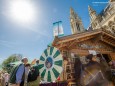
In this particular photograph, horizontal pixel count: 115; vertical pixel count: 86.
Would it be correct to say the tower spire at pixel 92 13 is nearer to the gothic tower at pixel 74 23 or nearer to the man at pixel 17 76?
the gothic tower at pixel 74 23

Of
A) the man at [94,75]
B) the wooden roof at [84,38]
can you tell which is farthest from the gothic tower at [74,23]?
the man at [94,75]

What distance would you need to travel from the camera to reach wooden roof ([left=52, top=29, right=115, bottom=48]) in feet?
31.9

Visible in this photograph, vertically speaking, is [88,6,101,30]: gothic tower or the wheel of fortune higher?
[88,6,101,30]: gothic tower

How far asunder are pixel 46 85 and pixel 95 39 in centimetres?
759

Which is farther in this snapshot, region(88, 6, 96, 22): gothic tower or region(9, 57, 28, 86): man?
region(88, 6, 96, 22): gothic tower

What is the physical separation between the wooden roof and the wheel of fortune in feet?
11.9

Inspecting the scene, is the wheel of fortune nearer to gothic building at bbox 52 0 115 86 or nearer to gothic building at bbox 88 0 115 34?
gothic building at bbox 52 0 115 86

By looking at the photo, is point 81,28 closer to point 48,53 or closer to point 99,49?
point 99,49

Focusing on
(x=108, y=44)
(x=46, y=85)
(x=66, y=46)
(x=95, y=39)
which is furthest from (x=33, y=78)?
(x=108, y=44)

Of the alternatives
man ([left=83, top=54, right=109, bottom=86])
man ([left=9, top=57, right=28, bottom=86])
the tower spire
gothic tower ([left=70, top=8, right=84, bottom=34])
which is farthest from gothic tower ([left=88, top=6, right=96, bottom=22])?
man ([left=9, top=57, right=28, bottom=86])

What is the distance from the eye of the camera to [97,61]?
8312mm

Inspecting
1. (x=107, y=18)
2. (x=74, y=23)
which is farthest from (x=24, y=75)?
(x=74, y=23)

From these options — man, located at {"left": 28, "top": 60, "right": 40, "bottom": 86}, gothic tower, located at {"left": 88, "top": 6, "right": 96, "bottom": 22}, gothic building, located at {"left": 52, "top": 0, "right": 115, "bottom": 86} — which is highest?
gothic tower, located at {"left": 88, "top": 6, "right": 96, "bottom": 22}

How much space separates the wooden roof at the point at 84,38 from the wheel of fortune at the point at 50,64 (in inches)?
142
